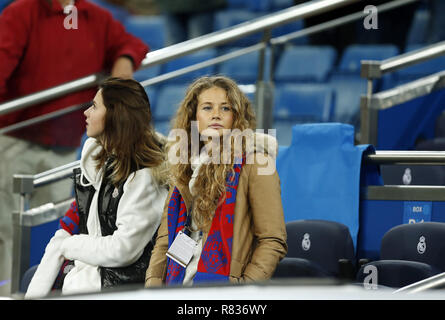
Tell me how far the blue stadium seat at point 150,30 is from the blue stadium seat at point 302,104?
5.85 ft

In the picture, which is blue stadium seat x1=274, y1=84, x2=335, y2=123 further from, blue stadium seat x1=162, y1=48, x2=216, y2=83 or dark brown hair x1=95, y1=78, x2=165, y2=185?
dark brown hair x1=95, y1=78, x2=165, y2=185

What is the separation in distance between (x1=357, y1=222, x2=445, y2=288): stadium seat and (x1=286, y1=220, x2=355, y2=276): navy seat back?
0.12 m

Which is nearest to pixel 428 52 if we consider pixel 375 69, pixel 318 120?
pixel 375 69

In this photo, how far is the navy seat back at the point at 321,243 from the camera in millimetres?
2471

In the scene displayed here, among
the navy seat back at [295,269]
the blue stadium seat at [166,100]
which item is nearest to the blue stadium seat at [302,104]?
the blue stadium seat at [166,100]

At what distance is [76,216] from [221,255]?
503 millimetres

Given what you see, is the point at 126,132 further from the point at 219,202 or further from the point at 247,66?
the point at 247,66

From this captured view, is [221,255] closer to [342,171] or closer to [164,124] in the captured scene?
[342,171]

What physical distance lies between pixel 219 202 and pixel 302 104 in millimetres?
1728

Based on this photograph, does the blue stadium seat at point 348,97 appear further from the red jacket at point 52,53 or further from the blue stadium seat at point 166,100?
the red jacket at point 52,53

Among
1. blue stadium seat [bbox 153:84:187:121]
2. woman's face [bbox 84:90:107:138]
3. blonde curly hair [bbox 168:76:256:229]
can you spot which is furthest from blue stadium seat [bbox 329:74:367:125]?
woman's face [bbox 84:90:107:138]

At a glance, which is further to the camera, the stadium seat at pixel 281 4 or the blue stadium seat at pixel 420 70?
the stadium seat at pixel 281 4

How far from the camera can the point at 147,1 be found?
566 cm

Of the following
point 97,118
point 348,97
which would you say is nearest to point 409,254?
point 97,118
